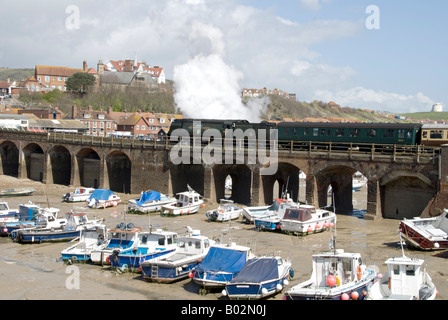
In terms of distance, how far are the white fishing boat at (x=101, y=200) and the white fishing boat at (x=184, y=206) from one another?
656 centimetres

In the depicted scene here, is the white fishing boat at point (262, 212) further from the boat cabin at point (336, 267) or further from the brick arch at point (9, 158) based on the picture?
the brick arch at point (9, 158)

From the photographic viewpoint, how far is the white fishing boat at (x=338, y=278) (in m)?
21.1

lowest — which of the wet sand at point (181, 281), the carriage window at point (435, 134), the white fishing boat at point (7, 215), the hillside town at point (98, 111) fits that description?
the wet sand at point (181, 281)

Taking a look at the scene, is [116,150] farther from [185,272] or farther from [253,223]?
[185,272]

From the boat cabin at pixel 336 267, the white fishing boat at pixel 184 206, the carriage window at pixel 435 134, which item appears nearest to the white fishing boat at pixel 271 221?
the white fishing boat at pixel 184 206

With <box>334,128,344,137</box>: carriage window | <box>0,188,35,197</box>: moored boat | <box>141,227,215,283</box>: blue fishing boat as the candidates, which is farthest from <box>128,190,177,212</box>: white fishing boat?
<box>141,227,215,283</box>: blue fishing boat

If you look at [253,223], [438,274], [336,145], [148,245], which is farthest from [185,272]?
[336,145]

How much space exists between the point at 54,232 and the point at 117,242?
751 centimetres

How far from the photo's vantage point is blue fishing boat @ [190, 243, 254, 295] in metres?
24.2

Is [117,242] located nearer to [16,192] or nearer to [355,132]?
[355,132]

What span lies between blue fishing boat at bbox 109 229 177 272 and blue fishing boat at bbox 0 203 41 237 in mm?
11475

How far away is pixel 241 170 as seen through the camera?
53.1m

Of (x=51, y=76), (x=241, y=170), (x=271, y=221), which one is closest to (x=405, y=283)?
(x=271, y=221)

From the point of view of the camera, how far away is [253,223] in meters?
41.0
